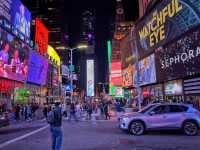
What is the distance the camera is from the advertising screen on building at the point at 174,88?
36.1 meters

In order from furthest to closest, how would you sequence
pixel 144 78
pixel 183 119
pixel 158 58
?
1. pixel 144 78
2. pixel 158 58
3. pixel 183 119

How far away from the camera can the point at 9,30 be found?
5088 cm

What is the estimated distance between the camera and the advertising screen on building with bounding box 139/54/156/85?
146 feet

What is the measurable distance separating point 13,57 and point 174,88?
26693mm

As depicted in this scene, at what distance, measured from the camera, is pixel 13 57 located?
5209 centimetres

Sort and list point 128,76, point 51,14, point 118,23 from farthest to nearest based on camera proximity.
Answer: point 51,14
point 118,23
point 128,76

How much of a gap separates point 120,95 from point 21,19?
28325mm

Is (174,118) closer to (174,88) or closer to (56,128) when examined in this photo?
(56,128)

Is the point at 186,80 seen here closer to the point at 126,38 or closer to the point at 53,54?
the point at 126,38


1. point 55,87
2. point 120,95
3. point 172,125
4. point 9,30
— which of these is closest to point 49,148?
point 172,125

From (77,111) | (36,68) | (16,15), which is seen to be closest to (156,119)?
(77,111)

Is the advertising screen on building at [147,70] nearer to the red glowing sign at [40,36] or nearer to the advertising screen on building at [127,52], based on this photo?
the advertising screen on building at [127,52]

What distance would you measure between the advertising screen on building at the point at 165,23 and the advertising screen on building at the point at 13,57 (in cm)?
1981

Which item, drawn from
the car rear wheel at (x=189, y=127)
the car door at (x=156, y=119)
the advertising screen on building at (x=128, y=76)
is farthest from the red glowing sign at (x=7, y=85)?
the car rear wheel at (x=189, y=127)
